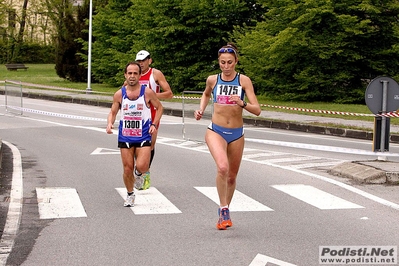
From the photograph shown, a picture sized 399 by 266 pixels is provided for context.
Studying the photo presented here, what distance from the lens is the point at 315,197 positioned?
34.8 ft

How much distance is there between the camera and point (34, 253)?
7367 millimetres

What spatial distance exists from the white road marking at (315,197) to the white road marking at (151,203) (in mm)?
1709

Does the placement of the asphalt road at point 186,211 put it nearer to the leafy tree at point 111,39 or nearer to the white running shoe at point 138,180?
the white running shoe at point 138,180

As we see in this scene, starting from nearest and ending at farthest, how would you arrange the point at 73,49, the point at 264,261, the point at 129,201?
the point at 264,261 < the point at 129,201 < the point at 73,49

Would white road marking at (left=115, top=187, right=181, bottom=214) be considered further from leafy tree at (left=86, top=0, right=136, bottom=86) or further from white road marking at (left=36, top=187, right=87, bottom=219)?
leafy tree at (left=86, top=0, right=136, bottom=86)

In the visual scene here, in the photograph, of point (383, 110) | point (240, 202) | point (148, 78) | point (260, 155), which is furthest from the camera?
point (260, 155)

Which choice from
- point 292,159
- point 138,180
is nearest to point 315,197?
point 138,180

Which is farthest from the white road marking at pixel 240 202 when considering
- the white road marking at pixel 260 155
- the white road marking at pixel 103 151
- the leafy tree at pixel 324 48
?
the leafy tree at pixel 324 48

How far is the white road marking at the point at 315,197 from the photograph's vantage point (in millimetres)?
9953

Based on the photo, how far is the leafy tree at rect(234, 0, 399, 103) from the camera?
31719 mm

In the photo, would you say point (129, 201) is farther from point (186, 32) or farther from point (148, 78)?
point (186, 32)

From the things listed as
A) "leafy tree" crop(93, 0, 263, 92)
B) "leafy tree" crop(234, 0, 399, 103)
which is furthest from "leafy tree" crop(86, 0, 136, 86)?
"leafy tree" crop(234, 0, 399, 103)

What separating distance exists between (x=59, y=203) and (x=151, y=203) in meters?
1.12

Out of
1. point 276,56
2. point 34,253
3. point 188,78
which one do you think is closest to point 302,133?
point 276,56
